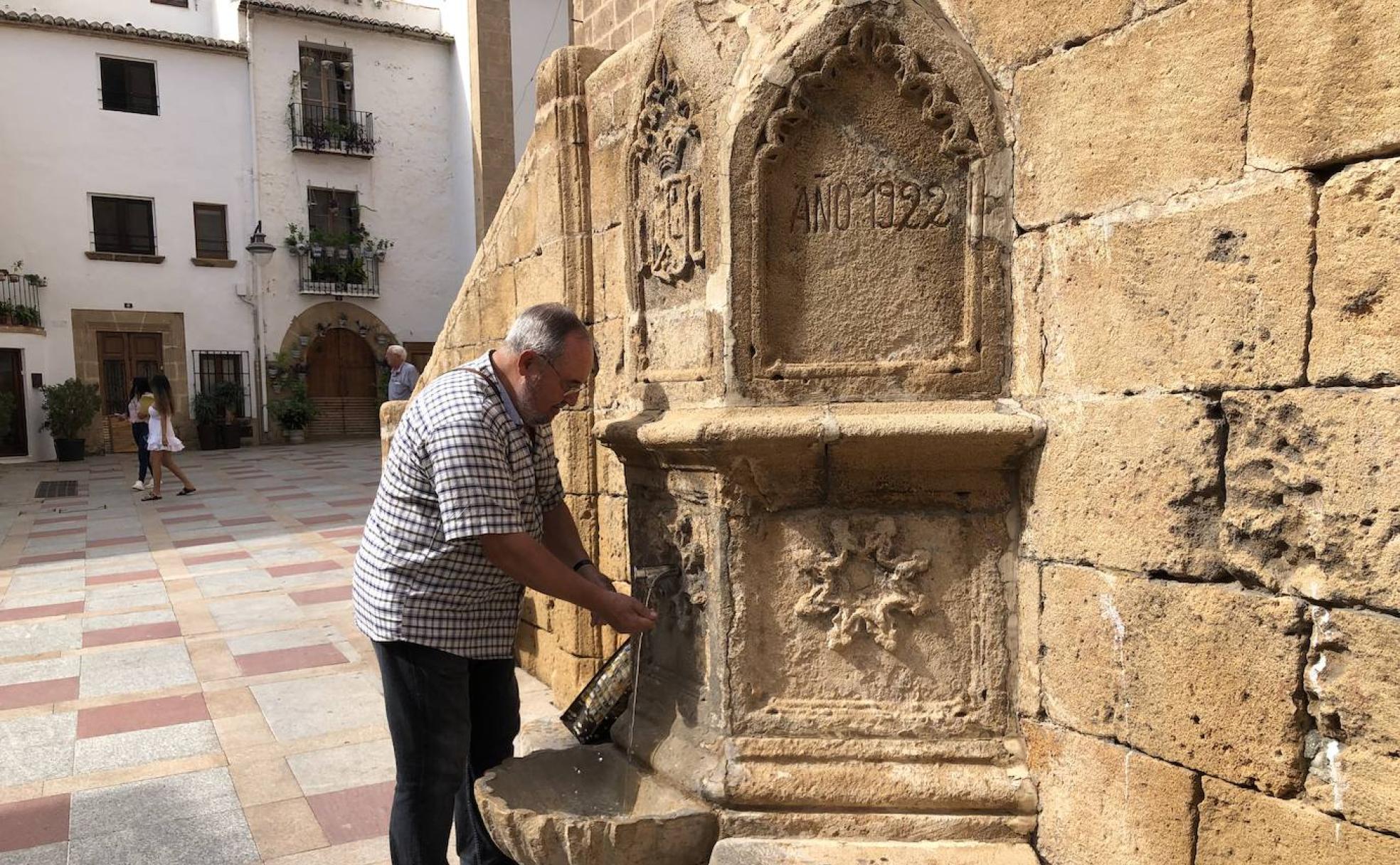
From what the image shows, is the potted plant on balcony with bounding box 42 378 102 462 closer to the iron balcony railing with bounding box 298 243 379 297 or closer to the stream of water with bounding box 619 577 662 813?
the iron balcony railing with bounding box 298 243 379 297

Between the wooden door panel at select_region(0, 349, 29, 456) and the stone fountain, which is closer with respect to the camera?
the stone fountain

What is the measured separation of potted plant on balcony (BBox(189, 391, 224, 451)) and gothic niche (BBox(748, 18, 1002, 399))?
19.2 metres

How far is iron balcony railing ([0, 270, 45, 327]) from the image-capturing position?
17.1 metres

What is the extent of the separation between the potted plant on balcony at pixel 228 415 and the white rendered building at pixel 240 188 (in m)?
0.32

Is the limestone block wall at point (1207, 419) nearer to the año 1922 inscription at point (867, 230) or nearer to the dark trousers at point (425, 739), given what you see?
the año 1922 inscription at point (867, 230)

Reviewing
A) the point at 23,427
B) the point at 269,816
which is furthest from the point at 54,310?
the point at 269,816

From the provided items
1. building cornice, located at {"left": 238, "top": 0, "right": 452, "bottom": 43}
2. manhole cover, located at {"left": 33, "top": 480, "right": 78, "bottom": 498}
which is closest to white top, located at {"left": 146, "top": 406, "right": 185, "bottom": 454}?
manhole cover, located at {"left": 33, "top": 480, "right": 78, "bottom": 498}

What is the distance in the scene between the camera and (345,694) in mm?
4480

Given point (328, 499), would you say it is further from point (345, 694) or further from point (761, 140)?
point (761, 140)

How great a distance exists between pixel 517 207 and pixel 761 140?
2178 millimetres

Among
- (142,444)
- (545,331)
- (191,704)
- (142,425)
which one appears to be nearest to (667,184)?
(545,331)

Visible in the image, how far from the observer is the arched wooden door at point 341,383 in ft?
67.8

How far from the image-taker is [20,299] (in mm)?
17766

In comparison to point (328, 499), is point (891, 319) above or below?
above
